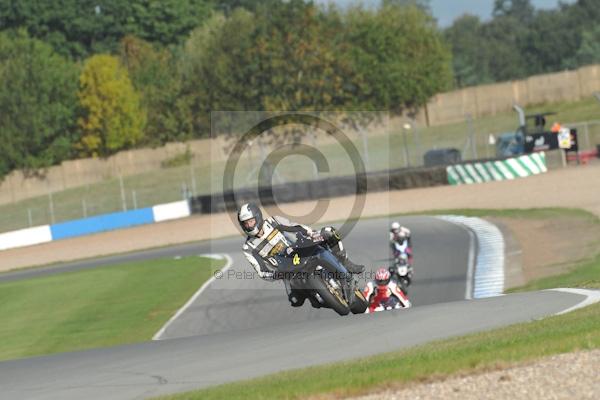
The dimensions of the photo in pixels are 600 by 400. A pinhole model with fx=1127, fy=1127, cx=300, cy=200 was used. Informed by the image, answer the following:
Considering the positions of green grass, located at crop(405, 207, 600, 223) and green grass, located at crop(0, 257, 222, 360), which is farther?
green grass, located at crop(405, 207, 600, 223)

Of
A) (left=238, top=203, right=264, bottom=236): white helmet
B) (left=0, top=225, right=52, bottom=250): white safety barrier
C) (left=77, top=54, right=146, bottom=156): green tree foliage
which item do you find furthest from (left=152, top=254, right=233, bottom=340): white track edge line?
(left=77, top=54, right=146, bottom=156): green tree foliage

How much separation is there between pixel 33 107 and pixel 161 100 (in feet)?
33.8

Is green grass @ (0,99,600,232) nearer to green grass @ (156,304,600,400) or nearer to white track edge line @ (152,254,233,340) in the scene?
white track edge line @ (152,254,233,340)

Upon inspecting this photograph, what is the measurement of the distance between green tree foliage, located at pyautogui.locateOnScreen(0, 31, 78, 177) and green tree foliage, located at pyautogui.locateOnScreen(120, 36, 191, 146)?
5.28m

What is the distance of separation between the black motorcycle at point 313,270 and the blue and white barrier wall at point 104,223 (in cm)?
3388

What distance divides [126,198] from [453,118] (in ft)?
93.2

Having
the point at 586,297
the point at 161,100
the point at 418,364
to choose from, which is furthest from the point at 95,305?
the point at 161,100

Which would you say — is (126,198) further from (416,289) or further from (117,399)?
(117,399)

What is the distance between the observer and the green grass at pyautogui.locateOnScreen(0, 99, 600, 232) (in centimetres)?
4559

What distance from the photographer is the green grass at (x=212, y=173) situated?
150 feet

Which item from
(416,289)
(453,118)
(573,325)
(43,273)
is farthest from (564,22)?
(573,325)

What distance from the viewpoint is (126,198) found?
5641 cm

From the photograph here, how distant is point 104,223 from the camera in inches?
1938

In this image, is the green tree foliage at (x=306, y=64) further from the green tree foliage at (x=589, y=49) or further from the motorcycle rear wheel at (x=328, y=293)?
the motorcycle rear wheel at (x=328, y=293)
